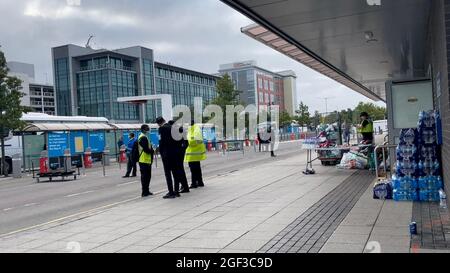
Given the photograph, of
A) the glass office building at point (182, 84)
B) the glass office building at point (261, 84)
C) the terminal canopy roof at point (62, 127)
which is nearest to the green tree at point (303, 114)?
the glass office building at point (261, 84)

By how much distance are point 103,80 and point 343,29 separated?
68.5 metres

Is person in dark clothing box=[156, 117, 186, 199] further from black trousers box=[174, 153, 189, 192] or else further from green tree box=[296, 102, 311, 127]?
green tree box=[296, 102, 311, 127]

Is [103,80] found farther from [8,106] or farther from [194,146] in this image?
[194,146]

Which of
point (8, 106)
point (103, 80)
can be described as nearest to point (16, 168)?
point (8, 106)

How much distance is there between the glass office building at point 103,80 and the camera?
73.8 metres

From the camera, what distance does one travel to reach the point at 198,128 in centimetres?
1251

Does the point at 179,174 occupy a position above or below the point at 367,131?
below

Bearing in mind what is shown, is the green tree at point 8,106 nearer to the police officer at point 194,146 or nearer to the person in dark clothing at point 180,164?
the police officer at point 194,146

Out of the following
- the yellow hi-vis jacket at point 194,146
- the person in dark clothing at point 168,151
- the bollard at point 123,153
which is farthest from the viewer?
the bollard at point 123,153

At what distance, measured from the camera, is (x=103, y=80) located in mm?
75000

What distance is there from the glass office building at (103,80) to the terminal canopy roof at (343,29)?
5662 centimetres

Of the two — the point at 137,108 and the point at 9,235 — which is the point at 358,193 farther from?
the point at 137,108
